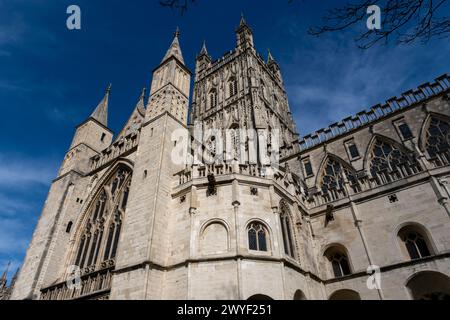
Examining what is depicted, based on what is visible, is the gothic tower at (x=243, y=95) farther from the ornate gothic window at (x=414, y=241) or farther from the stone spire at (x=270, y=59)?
the ornate gothic window at (x=414, y=241)

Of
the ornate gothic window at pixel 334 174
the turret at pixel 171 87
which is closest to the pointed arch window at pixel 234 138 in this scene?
the ornate gothic window at pixel 334 174

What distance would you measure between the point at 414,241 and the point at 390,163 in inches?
223

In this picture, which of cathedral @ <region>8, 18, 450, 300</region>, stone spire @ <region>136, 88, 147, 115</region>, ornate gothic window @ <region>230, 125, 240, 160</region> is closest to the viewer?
cathedral @ <region>8, 18, 450, 300</region>

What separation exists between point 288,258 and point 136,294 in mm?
5830

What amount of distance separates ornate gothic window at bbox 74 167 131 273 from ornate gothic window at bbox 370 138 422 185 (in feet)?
45.3

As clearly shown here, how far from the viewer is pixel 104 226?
52.0ft

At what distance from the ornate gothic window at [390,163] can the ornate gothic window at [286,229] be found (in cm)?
568

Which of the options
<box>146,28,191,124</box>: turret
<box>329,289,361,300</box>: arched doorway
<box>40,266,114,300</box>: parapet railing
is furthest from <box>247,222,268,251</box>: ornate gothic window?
<box>146,28,191,124</box>: turret

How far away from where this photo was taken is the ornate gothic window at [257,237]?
1140 centimetres

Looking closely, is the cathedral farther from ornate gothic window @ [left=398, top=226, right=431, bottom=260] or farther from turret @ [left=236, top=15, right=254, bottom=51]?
turret @ [left=236, top=15, right=254, bottom=51]

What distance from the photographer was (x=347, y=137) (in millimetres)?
20516

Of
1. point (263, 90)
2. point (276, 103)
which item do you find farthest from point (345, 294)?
point (276, 103)

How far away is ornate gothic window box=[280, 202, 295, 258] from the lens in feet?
40.7

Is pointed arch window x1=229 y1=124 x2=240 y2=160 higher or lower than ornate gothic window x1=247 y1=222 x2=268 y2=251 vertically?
higher
